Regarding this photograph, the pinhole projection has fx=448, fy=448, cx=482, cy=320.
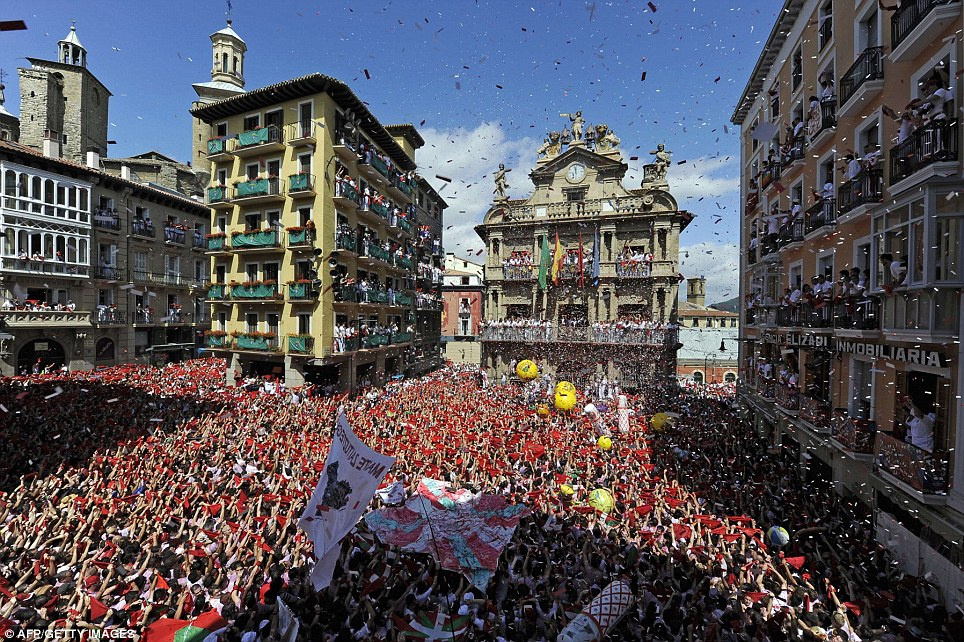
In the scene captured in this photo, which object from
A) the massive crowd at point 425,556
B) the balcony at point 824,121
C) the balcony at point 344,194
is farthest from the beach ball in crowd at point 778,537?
the balcony at point 344,194

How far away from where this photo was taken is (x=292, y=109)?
2434 centimetres

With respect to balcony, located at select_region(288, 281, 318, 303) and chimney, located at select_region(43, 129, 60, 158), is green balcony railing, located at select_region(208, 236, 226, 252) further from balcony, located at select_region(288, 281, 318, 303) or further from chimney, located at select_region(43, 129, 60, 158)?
chimney, located at select_region(43, 129, 60, 158)

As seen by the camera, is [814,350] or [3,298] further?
[3,298]

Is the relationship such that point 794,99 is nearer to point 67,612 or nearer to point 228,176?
point 67,612

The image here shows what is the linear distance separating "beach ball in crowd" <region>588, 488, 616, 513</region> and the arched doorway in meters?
32.7

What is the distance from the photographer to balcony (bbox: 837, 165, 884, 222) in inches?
432

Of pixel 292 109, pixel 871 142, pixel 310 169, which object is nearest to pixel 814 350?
pixel 871 142

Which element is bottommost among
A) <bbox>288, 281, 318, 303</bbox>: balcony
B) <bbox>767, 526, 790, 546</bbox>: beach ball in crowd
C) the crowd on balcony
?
<bbox>767, 526, 790, 546</bbox>: beach ball in crowd

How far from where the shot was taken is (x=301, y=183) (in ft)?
76.9

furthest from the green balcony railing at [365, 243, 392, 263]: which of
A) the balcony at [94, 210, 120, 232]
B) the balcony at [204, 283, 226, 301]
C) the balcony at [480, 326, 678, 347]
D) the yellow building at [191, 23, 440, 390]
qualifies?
the balcony at [94, 210, 120, 232]

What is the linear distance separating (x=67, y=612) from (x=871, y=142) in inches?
789

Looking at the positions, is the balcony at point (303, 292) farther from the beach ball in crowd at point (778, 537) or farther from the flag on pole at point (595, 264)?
the beach ball in crowd at point (778, 537)

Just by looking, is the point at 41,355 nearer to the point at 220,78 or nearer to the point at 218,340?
the point at 218,340

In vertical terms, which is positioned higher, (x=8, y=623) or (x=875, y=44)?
(x=875, y=44)
